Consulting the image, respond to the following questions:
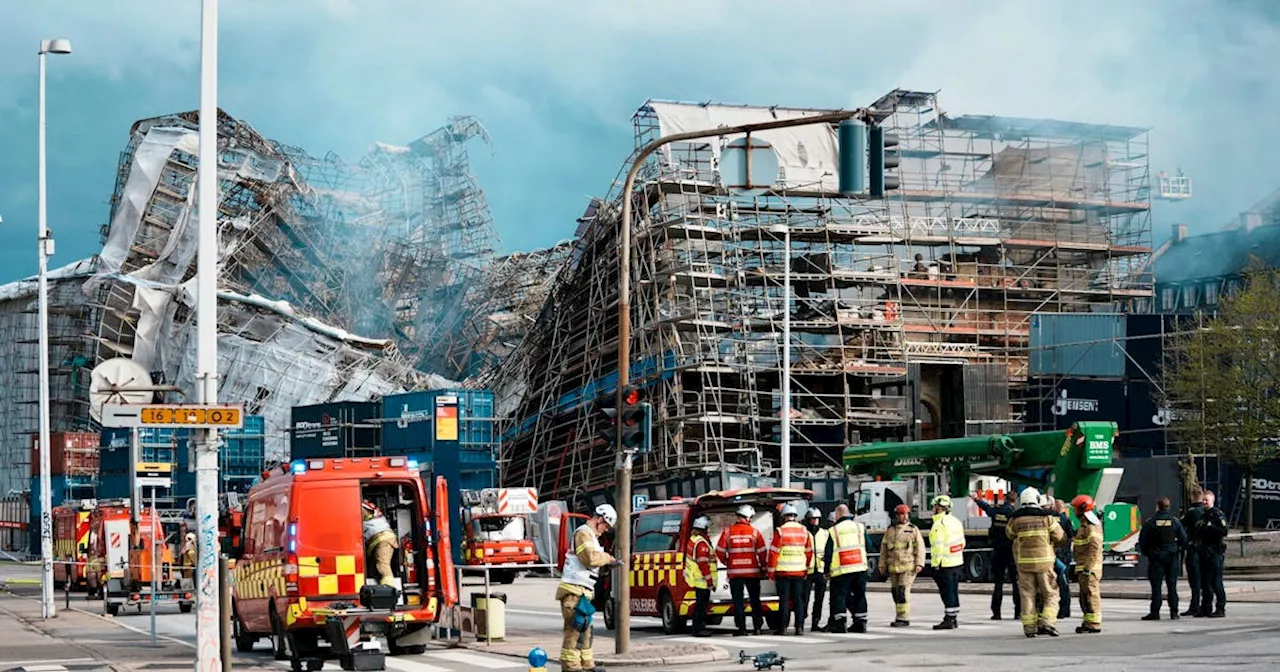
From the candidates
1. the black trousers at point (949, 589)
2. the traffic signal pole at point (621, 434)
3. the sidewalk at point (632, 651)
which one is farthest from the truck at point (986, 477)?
the traffic signal pole at point (621, 434)

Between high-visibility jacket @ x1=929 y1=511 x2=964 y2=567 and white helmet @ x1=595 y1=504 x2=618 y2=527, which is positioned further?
high-visibility jacket @ x1=929 y1=511 x2=964 y2=567

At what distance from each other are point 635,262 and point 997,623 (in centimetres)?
3734

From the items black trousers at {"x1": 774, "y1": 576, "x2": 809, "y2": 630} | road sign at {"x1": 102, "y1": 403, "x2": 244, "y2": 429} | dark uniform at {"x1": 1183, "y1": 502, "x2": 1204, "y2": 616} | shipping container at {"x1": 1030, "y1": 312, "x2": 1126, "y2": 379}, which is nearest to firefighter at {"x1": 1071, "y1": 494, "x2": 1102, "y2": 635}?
dark uniform at {"x1": 1183, "y1": 502, "x2": 1204, "y2": 616}

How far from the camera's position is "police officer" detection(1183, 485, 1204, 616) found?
870 inches

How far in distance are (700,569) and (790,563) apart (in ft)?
4.46

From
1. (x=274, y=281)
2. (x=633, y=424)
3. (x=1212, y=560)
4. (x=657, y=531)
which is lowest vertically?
(x=1212, y=560)

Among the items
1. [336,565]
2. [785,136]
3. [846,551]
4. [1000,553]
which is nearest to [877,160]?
[846,551]

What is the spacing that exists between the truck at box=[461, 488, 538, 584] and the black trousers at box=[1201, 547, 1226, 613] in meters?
25.1

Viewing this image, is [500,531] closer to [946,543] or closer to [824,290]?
[824,290]

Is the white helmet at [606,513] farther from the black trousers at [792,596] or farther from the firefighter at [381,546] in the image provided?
the black trousers at [792,596]

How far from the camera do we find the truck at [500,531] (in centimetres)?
4491

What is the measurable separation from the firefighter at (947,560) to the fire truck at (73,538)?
27.3 meters

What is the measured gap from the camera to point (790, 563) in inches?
858

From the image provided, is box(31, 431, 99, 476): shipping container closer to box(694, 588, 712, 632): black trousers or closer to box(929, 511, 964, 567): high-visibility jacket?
box(694, 588, 712, 632): black trousers
